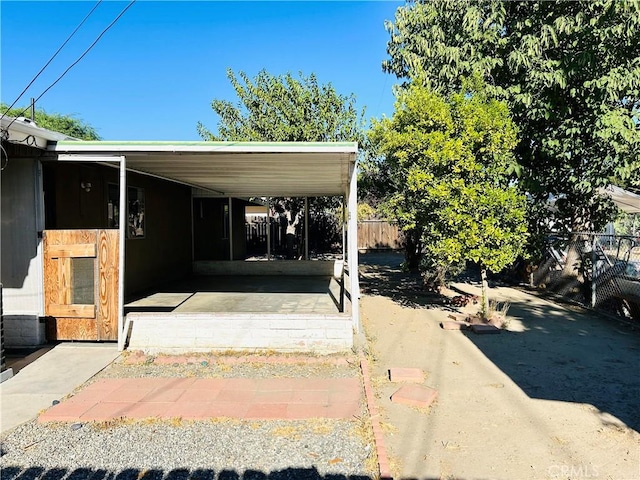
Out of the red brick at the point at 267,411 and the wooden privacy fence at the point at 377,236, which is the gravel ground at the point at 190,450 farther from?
the wooden privacy fence at the point at 377,236

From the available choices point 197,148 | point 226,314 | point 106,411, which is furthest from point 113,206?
point 106,411

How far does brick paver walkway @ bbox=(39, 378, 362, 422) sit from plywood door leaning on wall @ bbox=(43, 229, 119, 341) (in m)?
1.22

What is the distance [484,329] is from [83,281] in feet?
19.1

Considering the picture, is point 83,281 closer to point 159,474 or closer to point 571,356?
point 159,474

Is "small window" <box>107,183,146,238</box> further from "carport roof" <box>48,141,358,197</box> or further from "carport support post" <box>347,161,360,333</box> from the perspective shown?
"carport support post" <box>347,161,360,333</box>

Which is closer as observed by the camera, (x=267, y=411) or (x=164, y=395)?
(x=267, y=411)

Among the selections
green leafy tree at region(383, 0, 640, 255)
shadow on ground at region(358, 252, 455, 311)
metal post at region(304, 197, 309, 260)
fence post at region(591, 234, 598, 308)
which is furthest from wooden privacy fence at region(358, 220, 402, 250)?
fence post at region(591, 234, 598, 308)

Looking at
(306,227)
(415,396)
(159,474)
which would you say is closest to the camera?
(159,474)

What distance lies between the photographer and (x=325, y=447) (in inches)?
126

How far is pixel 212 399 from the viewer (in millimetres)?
4078

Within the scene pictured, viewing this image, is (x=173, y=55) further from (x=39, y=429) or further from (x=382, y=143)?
(x=39, y=429)

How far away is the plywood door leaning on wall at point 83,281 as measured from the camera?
5457 mm

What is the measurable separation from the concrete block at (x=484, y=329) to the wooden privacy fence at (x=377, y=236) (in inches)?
701

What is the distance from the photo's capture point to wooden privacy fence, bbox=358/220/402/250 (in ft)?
80.6
